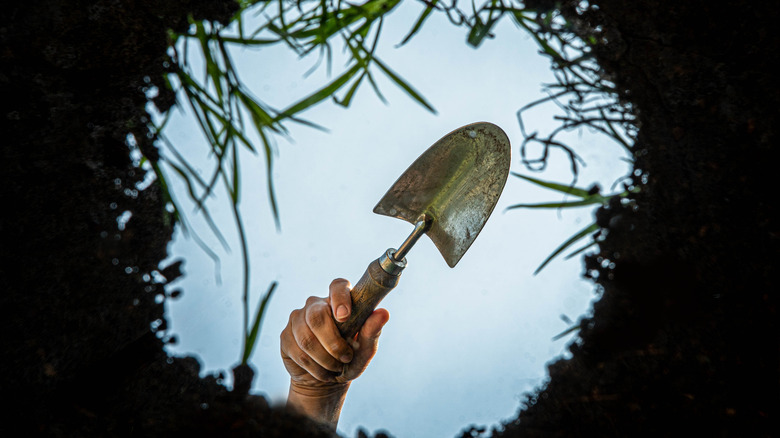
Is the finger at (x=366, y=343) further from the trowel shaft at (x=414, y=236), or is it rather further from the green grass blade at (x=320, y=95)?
the green grass blade at (x=320, y=95)

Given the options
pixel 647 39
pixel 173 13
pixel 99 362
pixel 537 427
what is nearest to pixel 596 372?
pixel 537 427

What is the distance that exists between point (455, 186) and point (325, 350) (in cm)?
26

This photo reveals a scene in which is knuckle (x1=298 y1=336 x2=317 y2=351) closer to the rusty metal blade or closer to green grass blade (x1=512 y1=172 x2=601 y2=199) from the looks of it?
the rusty metal blade

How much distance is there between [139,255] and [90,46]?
0.69 feet

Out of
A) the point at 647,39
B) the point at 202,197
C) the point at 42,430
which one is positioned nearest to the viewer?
the point at 42,430

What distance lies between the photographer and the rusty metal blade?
48 cm

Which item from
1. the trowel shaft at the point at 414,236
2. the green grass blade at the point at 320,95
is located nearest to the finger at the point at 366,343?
the trowel shaft at the point at 414,236

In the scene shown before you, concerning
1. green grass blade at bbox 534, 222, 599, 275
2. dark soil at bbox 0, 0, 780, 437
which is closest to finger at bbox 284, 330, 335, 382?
dark soil at bbox 0, 0, 780, 437

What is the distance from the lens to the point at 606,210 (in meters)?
0.56

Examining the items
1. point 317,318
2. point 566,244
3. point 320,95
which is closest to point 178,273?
point 317,318

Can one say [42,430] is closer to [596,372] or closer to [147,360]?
[147,360]

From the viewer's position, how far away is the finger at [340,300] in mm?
488

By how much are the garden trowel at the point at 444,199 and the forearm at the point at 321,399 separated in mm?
116

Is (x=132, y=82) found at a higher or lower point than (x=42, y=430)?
higher
